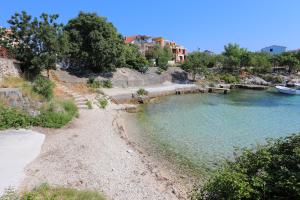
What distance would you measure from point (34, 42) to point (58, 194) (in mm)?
16524

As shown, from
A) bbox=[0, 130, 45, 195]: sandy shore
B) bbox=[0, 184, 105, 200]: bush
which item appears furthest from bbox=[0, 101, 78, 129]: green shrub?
bbox=[0, 184, 105, 200]: bush

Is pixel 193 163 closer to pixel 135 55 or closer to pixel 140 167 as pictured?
pixel 140 167

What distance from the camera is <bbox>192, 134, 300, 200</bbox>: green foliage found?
448 centimetres

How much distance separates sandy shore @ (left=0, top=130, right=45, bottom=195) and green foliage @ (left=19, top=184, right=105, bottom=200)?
87cm

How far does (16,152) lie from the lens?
28.5 ft

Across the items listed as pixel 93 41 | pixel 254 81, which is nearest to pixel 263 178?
pixel 93 41

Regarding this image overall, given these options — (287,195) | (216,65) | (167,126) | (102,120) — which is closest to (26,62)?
(102,120)

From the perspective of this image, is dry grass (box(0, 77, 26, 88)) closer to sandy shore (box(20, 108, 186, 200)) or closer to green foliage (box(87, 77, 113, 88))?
sandy shore (box(20, 108, 186, 200))

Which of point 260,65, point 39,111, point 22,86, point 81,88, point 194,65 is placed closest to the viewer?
point 39,111

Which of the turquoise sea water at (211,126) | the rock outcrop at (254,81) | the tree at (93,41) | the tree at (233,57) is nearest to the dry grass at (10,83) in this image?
the turquoise sea water at (211,126)

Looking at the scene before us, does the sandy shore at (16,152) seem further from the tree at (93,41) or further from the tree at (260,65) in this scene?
the tree at (260,65)

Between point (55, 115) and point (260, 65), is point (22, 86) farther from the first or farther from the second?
point (260, 65)

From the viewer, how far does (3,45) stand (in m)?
19.2

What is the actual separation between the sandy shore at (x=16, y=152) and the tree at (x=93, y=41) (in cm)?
1803
